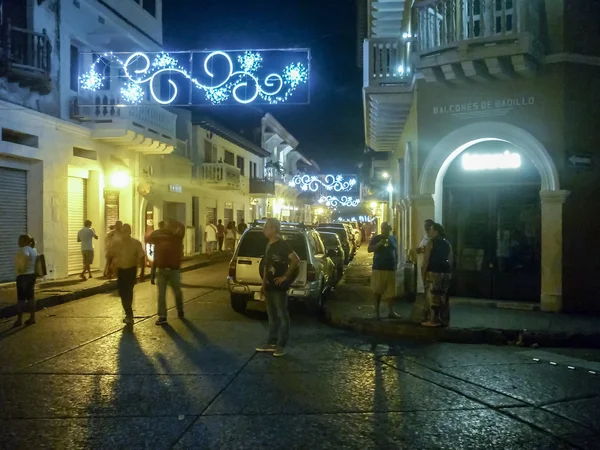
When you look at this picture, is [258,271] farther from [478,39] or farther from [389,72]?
[478,39]

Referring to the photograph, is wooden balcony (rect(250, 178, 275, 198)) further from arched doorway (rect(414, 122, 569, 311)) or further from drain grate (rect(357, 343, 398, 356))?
drain grate (rect(357, 343, 398, 356))

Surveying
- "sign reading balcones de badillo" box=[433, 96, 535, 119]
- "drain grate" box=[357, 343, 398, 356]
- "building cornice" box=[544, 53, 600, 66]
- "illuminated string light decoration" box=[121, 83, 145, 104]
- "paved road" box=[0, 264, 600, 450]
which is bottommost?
"drain grate" box=[357, 343, 398, 356]

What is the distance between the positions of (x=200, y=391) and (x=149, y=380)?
0.77 metres

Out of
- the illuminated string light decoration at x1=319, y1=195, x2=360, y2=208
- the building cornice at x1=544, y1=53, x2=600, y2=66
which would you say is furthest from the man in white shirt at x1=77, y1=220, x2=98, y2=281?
the illuminated string light decoration at x1=319, y1=195, x2=360, y2=208

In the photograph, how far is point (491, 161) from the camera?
41.3ft

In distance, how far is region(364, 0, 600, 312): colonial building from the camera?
11414 mm

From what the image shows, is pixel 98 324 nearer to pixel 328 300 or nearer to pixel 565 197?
pixel 328 300

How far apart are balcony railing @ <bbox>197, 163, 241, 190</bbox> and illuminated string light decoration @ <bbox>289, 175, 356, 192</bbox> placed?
22.7 meters

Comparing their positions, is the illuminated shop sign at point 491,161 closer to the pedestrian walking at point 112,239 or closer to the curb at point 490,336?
the curb at point 490,336

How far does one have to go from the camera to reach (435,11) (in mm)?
11992

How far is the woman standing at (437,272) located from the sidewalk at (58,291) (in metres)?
7.87

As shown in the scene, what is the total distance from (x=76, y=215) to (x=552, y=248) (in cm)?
1389

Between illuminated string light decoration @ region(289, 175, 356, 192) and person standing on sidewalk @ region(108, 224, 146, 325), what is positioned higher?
illuminated string light decoration @ region(289, 175, 356, 192)

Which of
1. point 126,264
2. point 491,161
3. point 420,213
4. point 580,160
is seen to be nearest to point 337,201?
point 420,213
